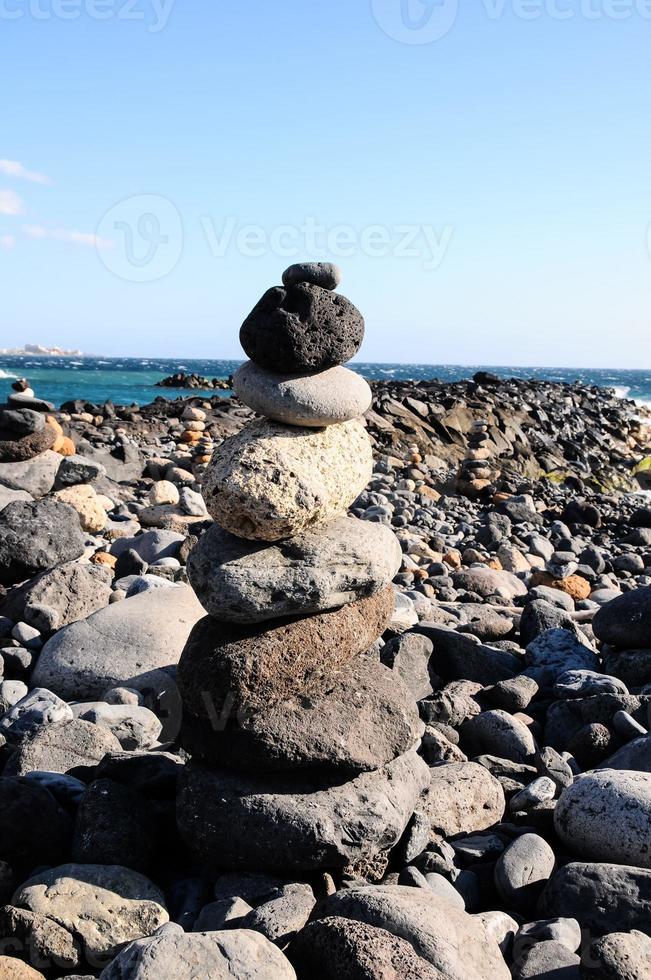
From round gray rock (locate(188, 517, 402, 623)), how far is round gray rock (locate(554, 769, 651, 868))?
1.43 metres

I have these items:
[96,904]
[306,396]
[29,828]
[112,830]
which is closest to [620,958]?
[96,904]

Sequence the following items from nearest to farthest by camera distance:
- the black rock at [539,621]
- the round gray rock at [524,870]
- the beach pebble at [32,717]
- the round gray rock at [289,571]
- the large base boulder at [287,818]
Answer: the large base boulder at [287,818], the round gray rock at [524,870], the round gray rock at [289,571], the beach pebble at [32,717], the black rock at [539,621]

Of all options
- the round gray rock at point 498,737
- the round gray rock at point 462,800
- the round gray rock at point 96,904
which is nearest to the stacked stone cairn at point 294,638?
the round gray rock at point 462,800

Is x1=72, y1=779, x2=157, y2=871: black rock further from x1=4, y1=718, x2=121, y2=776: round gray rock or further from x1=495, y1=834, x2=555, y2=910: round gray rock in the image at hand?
x1=495, y1=834, x2=555, y2=910: round gray rock

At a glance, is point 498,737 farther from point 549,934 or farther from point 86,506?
point 86,506

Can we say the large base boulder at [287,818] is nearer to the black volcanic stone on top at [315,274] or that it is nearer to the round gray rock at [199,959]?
the round gray rock at [199,959]

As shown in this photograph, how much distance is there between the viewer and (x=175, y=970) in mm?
2969

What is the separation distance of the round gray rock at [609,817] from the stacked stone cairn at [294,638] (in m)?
0.74

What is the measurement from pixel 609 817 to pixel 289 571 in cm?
192

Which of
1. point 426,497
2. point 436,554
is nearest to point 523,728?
point 436,554

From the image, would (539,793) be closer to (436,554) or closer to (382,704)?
(382,704)

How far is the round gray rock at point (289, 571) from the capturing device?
13.6 feet

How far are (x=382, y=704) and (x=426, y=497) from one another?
11.5m

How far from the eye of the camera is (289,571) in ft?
13.8
